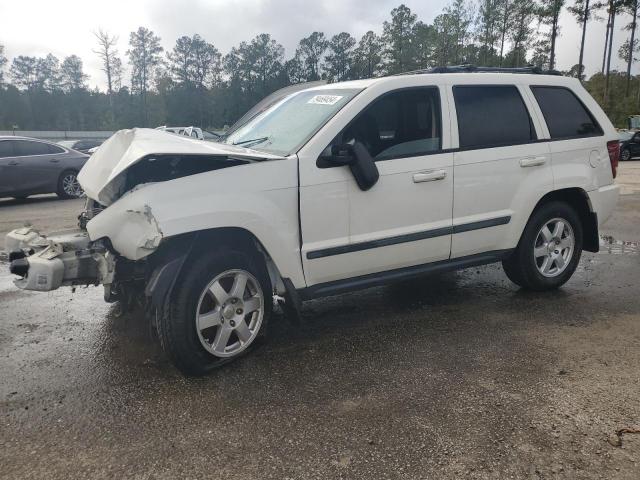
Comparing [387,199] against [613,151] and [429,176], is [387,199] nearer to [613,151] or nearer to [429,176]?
[429,176]

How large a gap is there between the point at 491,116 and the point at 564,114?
2.99 feet

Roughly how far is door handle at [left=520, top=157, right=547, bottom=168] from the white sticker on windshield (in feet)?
5.53

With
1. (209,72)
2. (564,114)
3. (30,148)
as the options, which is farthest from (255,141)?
(209,72)

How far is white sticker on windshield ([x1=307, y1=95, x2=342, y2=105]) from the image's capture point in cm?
391

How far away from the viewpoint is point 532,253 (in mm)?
4648

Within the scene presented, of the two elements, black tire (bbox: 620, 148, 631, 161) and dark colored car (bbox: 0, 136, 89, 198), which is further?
black tire (bbox: 620, 148, 631, 161)

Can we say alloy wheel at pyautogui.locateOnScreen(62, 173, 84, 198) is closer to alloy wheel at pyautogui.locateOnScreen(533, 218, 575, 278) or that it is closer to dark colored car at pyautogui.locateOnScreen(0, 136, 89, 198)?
dark colored car at pyautogui.locateOnScreen(0, 136, 89, 198)

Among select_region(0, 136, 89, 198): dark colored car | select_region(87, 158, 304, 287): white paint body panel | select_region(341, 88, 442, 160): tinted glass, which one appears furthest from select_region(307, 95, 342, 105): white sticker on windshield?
select_region(0, 136, 89, 198): dark colored car

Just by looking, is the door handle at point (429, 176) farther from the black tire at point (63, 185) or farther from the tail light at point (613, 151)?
the black tire at point (63, 185)

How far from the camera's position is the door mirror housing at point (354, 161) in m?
3.47

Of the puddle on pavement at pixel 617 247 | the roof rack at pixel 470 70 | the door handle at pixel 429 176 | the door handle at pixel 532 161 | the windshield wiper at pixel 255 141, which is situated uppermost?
the roof rack at pixel 470 70

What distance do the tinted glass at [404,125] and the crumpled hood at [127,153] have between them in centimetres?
87

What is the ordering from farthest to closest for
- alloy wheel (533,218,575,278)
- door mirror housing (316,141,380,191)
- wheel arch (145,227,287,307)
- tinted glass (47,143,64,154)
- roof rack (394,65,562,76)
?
tinted glass (47,143,64,154), alloy wheel (533,218,575,278), roof rack (394,65,562,76), door mirror housing (316,141,380,191), wheel arch (145,227,287,307)

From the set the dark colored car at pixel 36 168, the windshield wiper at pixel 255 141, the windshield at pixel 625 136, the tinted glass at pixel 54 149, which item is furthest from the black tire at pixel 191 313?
the windshield at pixel 625 136
